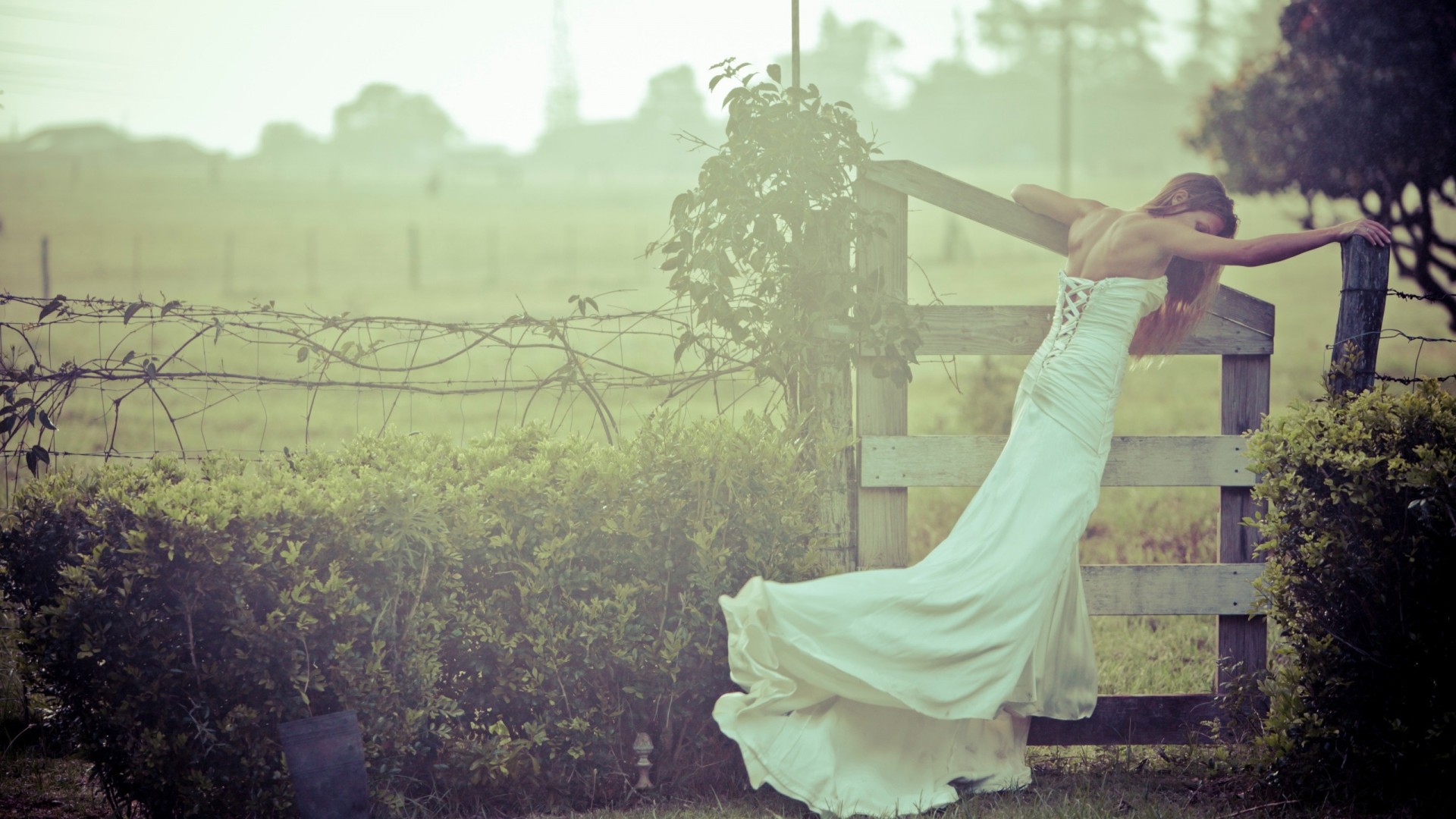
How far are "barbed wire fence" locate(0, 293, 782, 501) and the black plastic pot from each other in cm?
109

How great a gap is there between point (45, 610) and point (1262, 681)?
424cm

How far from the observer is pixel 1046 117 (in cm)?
7212

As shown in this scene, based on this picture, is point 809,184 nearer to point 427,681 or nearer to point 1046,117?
point 427,681

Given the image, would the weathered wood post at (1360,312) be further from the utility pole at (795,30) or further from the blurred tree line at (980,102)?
the blurred tree line at (980,102)

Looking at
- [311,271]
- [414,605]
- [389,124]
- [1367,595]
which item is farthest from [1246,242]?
[389,124]

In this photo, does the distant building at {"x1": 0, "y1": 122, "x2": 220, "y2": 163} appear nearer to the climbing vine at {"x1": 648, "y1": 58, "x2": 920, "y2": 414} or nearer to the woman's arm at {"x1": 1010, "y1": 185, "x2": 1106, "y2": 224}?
the climbing vine at {"x1": 648, "y1": 58, "x2": 920, "y2": 414}

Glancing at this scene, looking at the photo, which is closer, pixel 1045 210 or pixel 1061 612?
pixel 1061 612

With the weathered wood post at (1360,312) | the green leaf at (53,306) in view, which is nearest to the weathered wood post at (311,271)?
the green leaf at (53,306)

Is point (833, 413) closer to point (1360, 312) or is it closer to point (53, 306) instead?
point (1360, 312)

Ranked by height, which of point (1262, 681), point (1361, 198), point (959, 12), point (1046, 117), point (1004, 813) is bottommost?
point (1004, 813)

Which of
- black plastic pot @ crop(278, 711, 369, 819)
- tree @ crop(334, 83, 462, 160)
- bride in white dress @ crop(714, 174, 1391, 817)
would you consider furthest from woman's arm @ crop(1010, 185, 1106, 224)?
tree @ crop(334, 83, 462, 160)

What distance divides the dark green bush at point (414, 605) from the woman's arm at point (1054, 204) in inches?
57.1

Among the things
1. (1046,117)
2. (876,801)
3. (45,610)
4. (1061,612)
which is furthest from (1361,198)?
(1046,117)

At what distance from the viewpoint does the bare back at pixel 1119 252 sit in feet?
13.2
